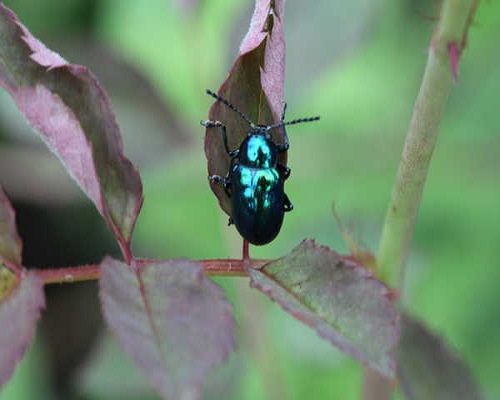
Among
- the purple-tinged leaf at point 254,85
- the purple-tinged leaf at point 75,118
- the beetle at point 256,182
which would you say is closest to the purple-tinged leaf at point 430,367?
the beetle at point 256,182

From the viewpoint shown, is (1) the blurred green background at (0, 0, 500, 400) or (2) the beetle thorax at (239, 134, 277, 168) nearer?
(2) the beetle thorax at (239, 134, 277, 168)

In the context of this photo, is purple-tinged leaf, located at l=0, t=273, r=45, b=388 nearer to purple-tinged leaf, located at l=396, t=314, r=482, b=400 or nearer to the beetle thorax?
the beetle thorax

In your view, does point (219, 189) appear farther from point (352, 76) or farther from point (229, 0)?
point (352, 76)

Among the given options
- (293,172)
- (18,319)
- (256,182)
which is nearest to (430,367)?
(256,182)

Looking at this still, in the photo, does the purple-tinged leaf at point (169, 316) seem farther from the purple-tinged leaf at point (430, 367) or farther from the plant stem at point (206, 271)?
the purple-tinged leaf at point (430, 367)

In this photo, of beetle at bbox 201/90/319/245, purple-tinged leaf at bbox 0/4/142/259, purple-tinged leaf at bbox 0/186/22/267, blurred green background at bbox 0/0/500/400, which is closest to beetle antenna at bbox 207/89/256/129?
beetle at bbox 201/90/319/245

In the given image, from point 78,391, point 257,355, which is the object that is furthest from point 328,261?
point 78,391
